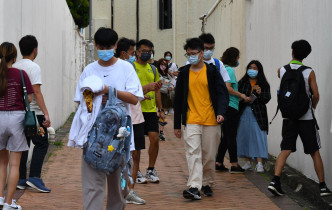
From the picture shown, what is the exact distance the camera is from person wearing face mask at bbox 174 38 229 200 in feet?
26.6

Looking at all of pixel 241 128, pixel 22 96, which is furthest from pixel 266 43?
pixel 22 96

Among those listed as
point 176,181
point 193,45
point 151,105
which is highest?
point 193,45

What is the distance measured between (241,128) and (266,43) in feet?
7.49

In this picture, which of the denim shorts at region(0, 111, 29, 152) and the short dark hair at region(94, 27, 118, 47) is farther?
the denim shorts at region(0, 111, 29, 152)

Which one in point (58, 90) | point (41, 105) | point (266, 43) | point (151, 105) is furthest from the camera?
point (58, 90)

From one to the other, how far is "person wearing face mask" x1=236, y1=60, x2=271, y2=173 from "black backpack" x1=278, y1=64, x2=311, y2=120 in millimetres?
2345

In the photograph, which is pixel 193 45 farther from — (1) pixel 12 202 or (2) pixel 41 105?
(1) pixel 12 202

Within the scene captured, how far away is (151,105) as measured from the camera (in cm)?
893

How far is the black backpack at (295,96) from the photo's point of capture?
8.03 metres

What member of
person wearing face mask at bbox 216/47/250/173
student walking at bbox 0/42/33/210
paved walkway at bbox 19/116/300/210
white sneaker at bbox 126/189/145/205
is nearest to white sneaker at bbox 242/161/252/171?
person wearing face mask at bbox 216/47/250/173

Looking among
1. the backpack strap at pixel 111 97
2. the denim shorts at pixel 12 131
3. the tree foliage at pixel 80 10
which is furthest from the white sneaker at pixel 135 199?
the tree foliage at pixel 80 10

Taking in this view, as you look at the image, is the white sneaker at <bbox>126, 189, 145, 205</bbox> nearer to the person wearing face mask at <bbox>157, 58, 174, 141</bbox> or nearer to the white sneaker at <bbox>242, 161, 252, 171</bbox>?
the white sneaker at <bbox>242, 161, 252, 171</bbox>

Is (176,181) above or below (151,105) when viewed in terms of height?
below

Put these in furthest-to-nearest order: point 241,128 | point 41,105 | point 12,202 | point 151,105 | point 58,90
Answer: point 58,90
point 241,128
point 151,105
point 41,105
point 12,202
